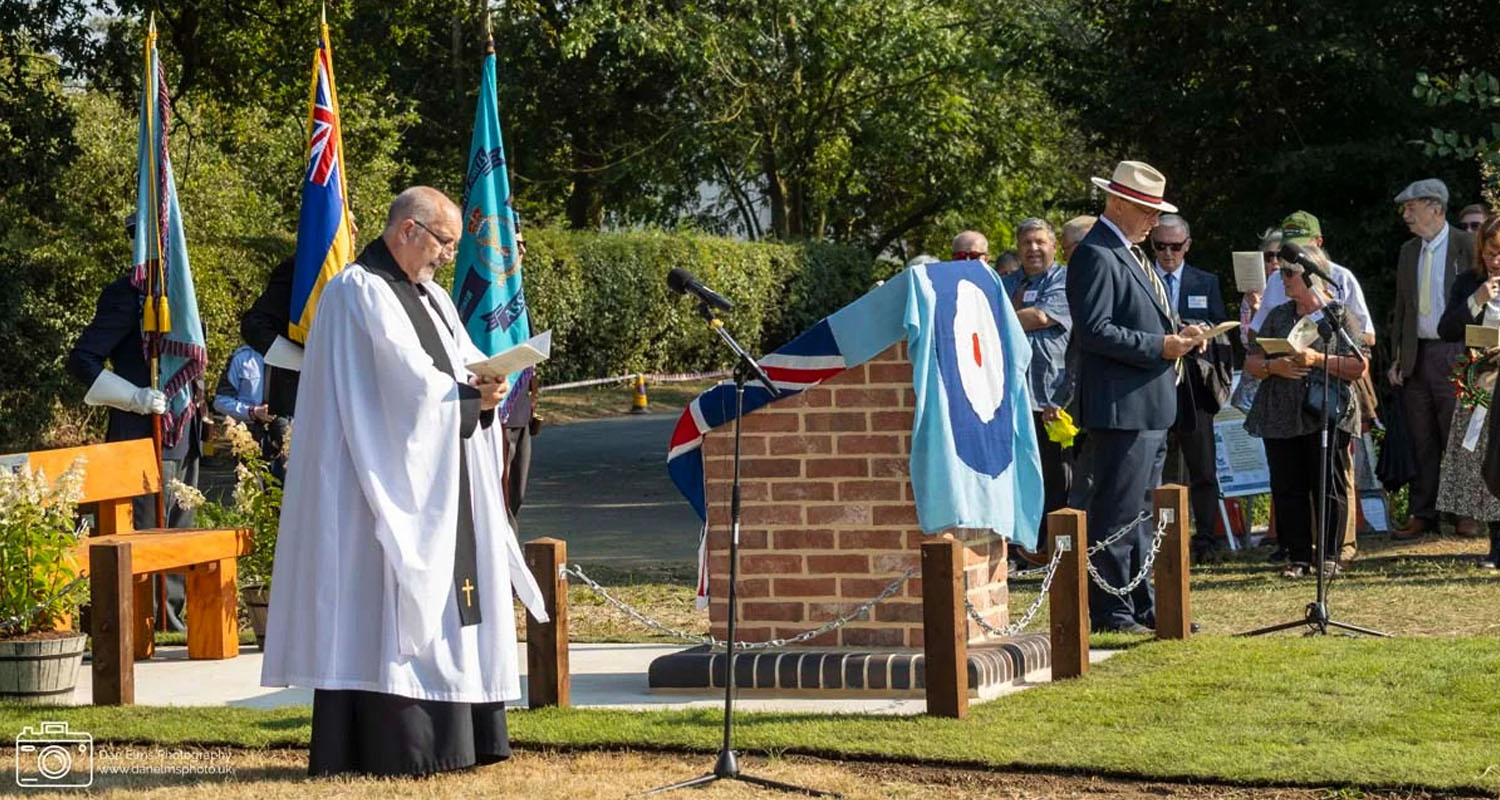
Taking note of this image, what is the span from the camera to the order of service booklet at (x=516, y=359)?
6.82 metres

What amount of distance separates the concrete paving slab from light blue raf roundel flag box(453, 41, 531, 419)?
216cm

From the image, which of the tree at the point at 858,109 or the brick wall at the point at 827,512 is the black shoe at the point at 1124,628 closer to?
the brick wall at the point at 827,512

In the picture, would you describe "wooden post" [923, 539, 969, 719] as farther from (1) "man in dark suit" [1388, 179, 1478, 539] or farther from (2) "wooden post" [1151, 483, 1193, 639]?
(1) "man in dark suit" [1388, 179, 1478, 539]

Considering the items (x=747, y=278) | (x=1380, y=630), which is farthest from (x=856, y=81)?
(x=1380, y=630)

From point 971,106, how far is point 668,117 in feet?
21.8

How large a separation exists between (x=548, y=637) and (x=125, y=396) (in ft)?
12.4

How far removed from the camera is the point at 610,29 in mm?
34969

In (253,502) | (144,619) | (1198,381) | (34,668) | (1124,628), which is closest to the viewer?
(34,668)

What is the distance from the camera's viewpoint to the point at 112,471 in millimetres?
10477

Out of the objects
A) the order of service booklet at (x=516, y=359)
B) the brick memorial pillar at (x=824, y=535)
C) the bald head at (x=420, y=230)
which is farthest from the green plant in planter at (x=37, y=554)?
the order of service booklet at (x=516, y=359)

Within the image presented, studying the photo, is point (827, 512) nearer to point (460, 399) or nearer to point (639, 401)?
A: point (460, 399)

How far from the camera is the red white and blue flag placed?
8.49m

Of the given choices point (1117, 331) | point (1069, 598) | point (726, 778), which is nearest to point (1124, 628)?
point (1117, 331)

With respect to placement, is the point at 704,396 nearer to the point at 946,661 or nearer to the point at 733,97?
the point at 946,661
